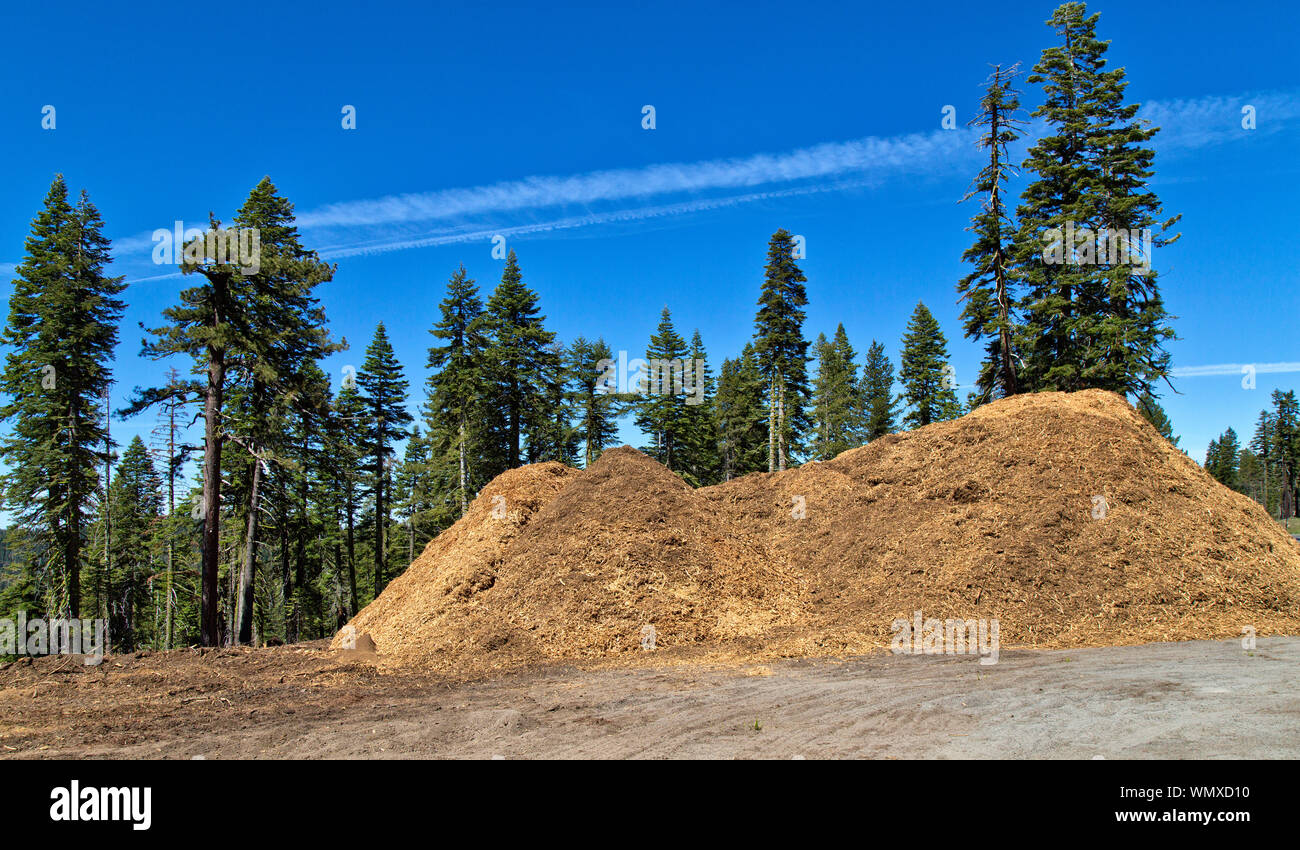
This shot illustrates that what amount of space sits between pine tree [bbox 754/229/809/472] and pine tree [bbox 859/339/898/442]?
657 inches

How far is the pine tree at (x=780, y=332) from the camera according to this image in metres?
34.3

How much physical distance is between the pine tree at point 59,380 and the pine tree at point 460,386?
40.2 feet

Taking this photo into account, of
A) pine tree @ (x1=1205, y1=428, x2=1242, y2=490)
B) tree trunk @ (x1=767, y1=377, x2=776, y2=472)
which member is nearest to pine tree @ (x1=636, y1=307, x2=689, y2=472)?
tree trunk @ (x1=767, y1=377, x2=776, y2=472)

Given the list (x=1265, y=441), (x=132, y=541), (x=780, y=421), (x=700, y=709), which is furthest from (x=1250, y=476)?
(x=132, y=541)

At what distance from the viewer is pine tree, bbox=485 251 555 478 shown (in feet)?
102

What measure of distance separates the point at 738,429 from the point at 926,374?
41.2ft

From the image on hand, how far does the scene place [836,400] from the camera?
153 ft

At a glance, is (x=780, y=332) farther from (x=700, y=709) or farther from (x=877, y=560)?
(x=700, y=709)

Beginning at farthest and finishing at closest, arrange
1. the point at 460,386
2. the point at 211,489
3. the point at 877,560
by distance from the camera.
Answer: the point at 460,386
the point at 211,489
the point at 877,560

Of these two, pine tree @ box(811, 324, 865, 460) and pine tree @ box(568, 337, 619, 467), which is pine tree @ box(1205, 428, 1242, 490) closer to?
pine tree @ box(811, 324, 865, 460)

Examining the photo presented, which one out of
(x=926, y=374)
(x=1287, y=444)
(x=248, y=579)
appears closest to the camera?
(x=248, y=579)

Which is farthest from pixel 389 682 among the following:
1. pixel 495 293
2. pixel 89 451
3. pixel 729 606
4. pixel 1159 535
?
pixel 495 293

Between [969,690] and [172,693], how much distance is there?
1131cm

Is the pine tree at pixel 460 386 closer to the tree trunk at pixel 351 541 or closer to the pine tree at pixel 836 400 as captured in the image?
the tree trunk at pixel 351 541
